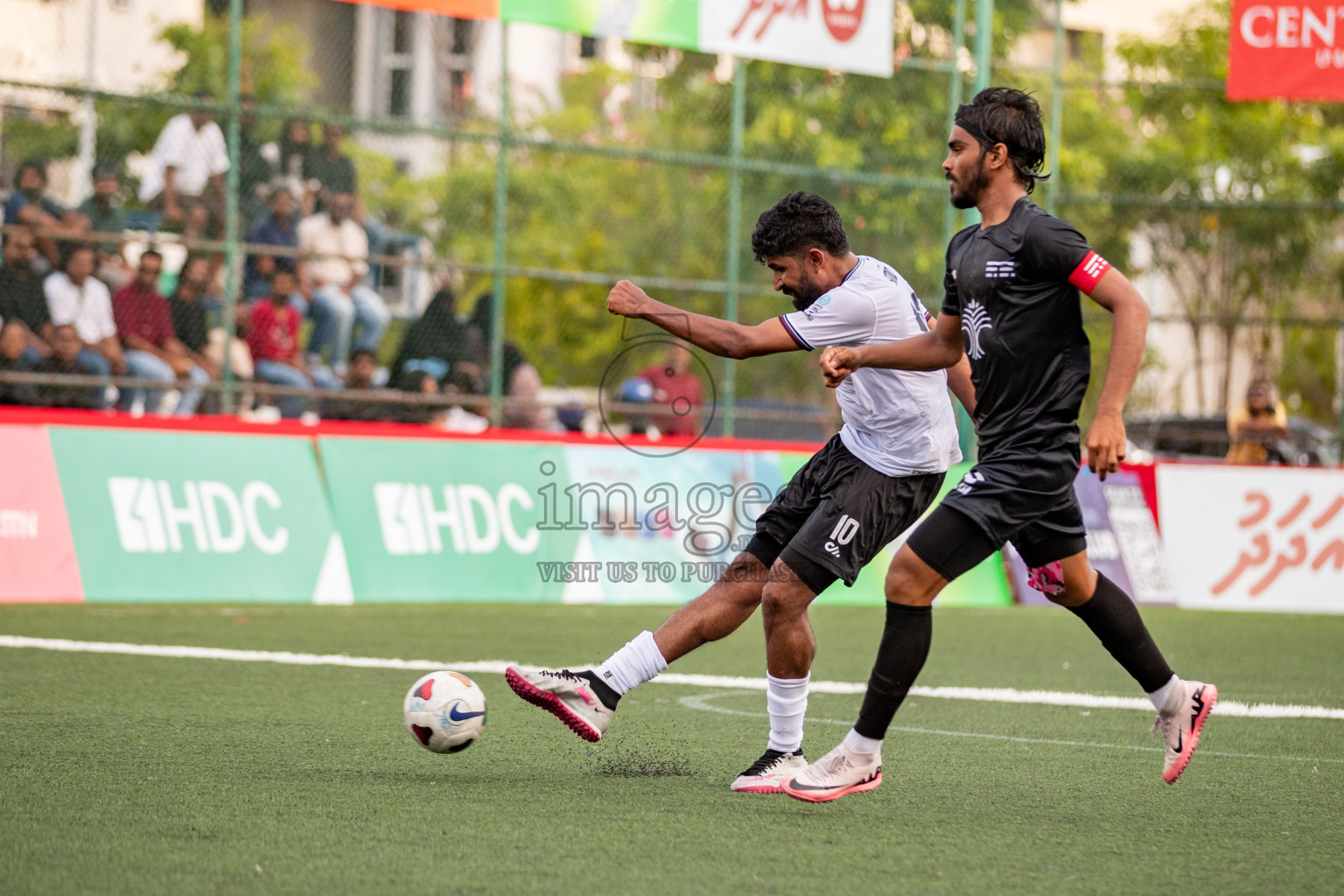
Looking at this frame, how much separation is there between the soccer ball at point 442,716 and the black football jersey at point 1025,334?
1893 mm

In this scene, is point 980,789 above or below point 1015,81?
below

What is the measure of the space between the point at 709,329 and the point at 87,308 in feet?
27.7

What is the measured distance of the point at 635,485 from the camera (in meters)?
12.5

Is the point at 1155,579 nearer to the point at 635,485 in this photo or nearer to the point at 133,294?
the point at 635,485

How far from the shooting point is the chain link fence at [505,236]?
1259 centimetres

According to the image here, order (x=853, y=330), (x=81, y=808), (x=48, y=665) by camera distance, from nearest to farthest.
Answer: (x=81, y=808)
(x=853, y=330)
(x=48, y=665)

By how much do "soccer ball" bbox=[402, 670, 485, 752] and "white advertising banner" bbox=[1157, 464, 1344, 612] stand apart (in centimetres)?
963

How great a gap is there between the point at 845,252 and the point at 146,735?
3065mm

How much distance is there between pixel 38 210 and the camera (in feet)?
41.0

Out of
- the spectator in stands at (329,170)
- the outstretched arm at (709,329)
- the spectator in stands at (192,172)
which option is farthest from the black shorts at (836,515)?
the spectator in stands at (329,170)

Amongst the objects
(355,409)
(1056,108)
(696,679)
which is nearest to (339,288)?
(355,409)

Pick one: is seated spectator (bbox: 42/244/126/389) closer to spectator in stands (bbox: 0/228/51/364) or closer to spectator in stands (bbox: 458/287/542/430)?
spectator in stands (bbox: 0/228/51/364)

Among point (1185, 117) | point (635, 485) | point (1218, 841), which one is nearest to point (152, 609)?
point (635, 485)

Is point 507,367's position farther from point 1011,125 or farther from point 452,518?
point 1011,125
